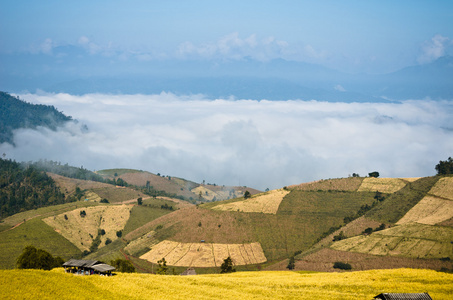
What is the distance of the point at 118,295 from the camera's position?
75625mm

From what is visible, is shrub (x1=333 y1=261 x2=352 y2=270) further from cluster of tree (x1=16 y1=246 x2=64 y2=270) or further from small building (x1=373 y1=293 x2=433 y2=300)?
small building (x1=373 y1=293 x2=433 y2=300)

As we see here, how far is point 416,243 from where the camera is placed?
180250 mm

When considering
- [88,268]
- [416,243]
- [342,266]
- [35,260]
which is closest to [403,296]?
[88,268]

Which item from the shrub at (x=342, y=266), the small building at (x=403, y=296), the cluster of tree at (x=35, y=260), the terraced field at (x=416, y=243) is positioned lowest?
the cluster of tree at (x=35, y=260)

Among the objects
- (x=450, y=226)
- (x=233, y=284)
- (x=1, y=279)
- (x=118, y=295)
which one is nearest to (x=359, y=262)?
(x=450, y=226)

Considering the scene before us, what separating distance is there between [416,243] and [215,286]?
116 meters

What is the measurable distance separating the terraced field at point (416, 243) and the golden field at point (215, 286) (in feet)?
235

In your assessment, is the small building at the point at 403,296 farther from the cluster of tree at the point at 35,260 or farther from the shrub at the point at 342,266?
the shrub at the point at 342,266

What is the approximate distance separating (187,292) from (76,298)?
66.8ft

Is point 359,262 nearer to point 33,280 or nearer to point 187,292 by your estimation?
point 187,292

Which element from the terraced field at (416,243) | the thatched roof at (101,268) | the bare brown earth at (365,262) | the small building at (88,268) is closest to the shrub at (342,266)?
the bare brown earth at (365,262)

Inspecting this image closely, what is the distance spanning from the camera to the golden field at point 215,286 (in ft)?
236

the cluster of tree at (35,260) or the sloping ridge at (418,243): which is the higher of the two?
the sloping ridge at (418,243)

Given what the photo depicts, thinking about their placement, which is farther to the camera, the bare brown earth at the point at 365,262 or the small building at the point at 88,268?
the bare brown earth at the point at 365,262
